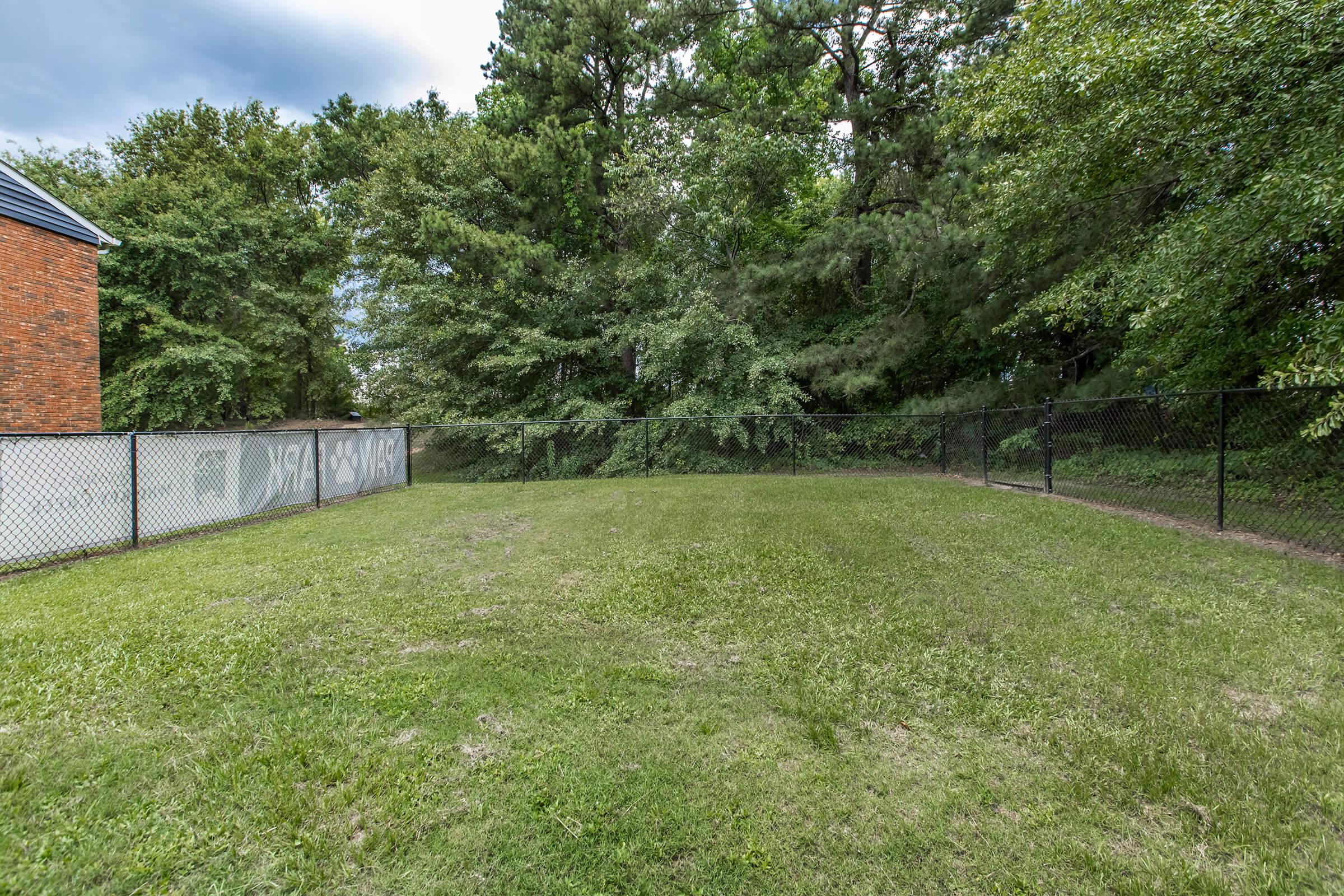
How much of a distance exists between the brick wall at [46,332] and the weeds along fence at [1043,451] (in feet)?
17.5

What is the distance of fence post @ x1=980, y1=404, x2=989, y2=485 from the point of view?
8.84 meters

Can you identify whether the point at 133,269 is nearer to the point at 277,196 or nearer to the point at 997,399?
the point at 277,196

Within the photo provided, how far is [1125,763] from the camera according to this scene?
5.67 feet

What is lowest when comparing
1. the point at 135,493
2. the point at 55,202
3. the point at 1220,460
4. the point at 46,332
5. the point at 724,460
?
the point at 135,493

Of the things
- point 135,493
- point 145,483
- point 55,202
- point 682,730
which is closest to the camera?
point 682,730

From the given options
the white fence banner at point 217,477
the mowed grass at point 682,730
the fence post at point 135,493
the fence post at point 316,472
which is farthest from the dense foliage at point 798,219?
the fence post at point 135,493

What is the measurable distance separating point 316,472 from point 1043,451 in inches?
451

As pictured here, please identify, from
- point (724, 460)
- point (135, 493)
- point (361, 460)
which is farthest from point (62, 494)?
point (724, 460)

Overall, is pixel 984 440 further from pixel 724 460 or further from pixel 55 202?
pixel 55 202

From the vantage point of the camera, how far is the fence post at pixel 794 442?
10.8m

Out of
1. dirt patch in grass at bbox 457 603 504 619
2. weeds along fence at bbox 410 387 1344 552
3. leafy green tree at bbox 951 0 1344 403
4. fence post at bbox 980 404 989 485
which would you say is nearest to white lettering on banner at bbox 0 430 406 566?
weeds along fence at bbox 410 387 1344 552

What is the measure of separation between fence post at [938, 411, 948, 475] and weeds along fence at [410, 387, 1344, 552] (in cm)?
3

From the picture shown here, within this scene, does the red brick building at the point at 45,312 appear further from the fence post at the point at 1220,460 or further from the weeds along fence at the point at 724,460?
the fence post at the point at 1220,460

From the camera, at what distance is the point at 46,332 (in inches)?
328
